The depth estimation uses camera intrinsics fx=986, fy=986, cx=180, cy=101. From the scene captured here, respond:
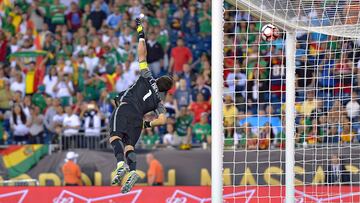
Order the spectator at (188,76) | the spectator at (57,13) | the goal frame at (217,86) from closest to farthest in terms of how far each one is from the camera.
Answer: the goal frame at (217,86), the spectator at (188,76), the spectator at (57,13)

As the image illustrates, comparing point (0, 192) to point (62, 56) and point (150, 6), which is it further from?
point (150, 6)

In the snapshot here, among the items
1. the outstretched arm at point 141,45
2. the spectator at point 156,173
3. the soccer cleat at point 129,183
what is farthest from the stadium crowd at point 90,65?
the soccer cleat at point 129,183

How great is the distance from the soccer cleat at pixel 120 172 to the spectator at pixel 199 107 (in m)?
7.23

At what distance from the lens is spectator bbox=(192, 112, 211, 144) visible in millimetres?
18688

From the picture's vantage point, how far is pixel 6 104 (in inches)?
803

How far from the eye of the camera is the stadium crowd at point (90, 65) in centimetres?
1934

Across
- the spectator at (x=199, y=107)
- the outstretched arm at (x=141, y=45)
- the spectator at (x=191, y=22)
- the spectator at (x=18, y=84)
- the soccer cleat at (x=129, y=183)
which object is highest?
the spectator at (x=191, y=22)

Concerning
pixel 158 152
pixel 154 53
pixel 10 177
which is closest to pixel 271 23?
pixel 158 152

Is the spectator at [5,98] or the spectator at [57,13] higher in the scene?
the spectator at [57,13]

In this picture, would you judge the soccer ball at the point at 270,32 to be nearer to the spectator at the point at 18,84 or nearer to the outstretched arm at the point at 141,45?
the outstretched arm at the point at 141,45

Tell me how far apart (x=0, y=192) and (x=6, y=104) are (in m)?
4.07

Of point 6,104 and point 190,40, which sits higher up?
point 190,40

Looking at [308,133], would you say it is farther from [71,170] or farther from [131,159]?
[131,159]

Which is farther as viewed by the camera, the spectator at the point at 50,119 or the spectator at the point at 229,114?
the spectator at the point at 50,119
